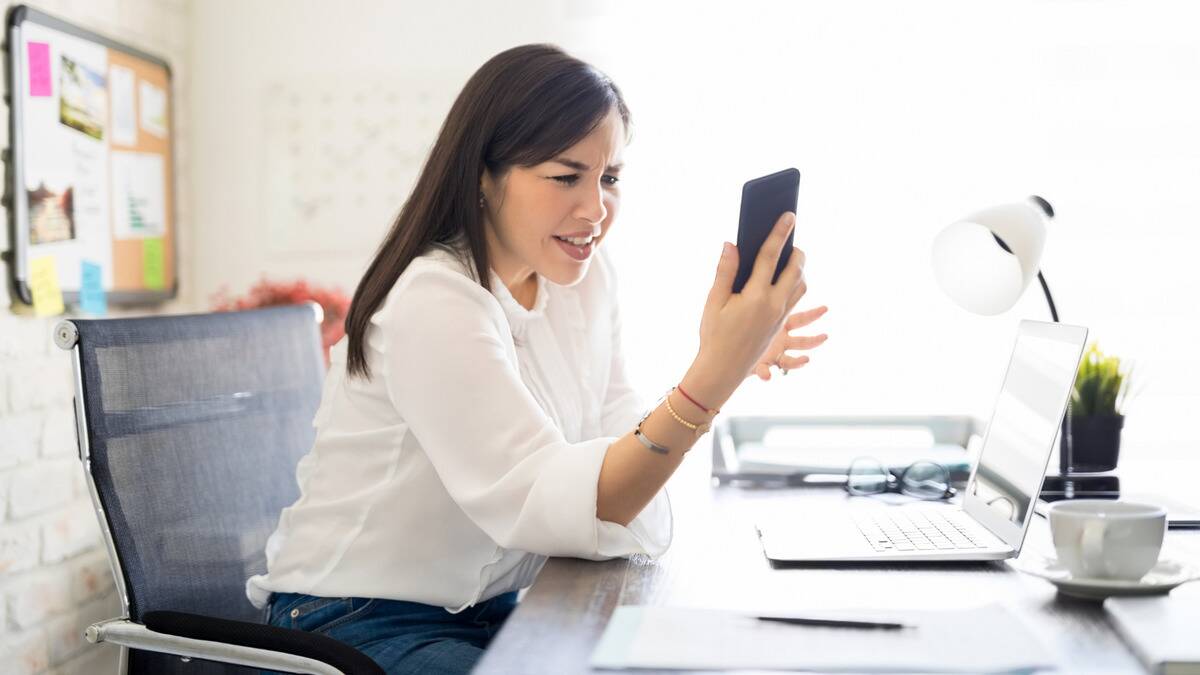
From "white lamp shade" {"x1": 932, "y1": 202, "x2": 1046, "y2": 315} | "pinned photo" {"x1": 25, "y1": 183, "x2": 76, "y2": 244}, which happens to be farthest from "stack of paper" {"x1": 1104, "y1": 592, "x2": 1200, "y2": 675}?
"pinned photo" {"x1": 25, "y1": 183, "x2": 76, "y2": 244}

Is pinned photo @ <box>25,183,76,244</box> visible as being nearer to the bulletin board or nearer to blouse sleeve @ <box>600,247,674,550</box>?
the bulletin board

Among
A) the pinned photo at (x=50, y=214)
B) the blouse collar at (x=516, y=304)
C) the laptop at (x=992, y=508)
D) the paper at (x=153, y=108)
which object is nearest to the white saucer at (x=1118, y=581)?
the laptop at (x=992, y=508)

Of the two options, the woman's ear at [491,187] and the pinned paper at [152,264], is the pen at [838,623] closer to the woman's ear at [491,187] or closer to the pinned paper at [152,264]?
the woman's ear at [491,187]

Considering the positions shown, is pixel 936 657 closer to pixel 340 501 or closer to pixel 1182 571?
pixel 1182 571

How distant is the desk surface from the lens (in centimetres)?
85

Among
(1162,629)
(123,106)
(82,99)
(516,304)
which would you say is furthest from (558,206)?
(123,106)

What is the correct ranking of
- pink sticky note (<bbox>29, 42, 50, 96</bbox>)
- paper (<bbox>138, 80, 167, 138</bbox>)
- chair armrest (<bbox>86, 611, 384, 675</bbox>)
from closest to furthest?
chair armrest (<bbox>86, 611, 384, 675</bbox>), pink sticky note (<bbox>29, 42, 50, 96</bbox>), paper (<bbox>138, 80, 167, 138</bbox>)

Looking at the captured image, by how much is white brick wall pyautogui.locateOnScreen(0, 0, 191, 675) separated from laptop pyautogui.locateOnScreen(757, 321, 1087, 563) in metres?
1.39

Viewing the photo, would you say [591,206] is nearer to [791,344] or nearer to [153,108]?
[791,344]

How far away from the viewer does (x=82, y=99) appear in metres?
2.26

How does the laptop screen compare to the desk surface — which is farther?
the laptop screen

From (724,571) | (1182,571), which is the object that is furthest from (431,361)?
(1182,571)

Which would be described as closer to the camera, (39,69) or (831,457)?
(831,457)

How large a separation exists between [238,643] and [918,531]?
2.43 ft
